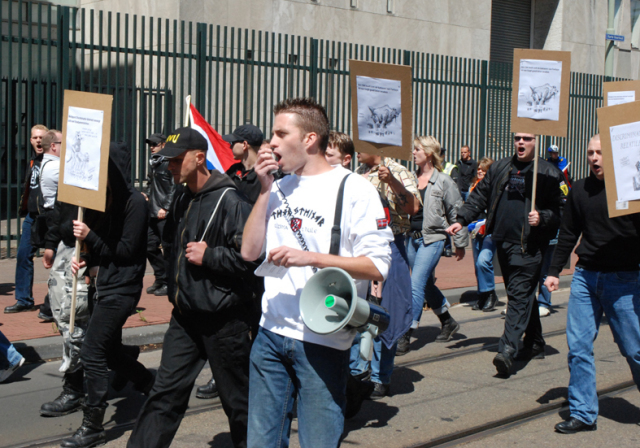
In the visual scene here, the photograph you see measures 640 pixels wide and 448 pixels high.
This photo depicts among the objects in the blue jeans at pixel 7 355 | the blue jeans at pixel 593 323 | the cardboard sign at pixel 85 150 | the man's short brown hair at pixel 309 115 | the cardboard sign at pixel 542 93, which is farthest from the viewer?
the cardboard sign at pixel 542 93

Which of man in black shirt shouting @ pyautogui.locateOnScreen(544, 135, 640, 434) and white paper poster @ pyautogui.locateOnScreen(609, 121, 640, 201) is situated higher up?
white paper poster @ pyautogui.locateOnScreen(609, 121, 640, 201)

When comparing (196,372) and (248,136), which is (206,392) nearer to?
(196,372)

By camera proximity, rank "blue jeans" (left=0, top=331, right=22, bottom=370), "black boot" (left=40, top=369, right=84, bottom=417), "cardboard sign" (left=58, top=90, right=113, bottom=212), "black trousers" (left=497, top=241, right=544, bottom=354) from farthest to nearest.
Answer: "black trousers" (left=497, top=241, right=544, bottom=354)
"blue jeans" (left=0, top=331, right=22, bottom=370)
"black boot" (left=40, top=369, right=84, bottom=417)
"cardboard sign" (left=58, top=90, right=113, bottom=212)

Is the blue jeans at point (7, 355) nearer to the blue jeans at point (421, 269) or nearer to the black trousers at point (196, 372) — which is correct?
the black trousers at point (196, 372)

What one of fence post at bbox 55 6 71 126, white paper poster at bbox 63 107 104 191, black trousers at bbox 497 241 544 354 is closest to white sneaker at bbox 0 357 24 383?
white paper poster at bbox 63 107 104 191

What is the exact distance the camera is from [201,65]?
12.7m

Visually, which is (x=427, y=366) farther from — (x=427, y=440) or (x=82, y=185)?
(x=82, y=185)

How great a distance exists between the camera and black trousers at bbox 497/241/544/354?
6291 millimetres

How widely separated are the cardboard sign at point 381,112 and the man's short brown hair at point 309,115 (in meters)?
2.31

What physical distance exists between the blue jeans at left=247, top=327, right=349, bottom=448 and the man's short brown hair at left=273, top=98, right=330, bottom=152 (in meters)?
0.88

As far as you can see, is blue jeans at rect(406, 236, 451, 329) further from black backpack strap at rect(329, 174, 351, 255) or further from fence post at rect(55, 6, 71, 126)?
fence post at rect(55, 6, 71, 126)

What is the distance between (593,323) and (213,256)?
8.93 ft

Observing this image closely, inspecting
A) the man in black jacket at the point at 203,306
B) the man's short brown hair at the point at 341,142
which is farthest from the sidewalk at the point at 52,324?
the man in black jacket at the point at 203,306

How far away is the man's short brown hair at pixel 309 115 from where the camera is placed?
10.6 feet
